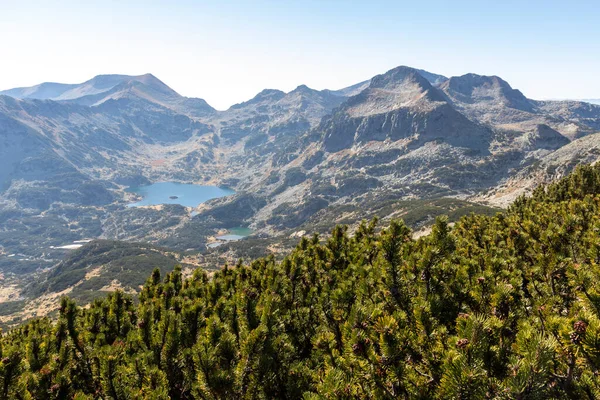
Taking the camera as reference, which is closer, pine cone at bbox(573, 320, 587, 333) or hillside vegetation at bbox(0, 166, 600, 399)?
pine cone at bbox(573, 320, 587, 333)

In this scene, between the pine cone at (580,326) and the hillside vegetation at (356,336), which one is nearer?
the pine cone at (580,326)

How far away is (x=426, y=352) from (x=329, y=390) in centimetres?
276

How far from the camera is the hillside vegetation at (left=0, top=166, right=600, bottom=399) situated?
6277 millimetres

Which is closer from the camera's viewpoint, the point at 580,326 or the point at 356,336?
the point at 580,326

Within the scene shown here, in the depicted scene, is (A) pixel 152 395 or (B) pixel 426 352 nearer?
(B) pixel 426 352

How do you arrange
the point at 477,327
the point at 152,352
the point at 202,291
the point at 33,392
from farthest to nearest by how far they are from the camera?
the point at 202,291, the point at 33,392, the point at 152,352, the point at 477,327

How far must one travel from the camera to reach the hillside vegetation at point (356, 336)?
6.28 metres

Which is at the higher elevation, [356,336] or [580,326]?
[580,326]

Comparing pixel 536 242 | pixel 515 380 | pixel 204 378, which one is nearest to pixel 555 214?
pixel 536 242

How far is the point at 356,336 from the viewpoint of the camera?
8727 millimetres

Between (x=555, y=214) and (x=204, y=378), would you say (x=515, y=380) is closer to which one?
(x=204, y=378)

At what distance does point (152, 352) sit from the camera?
11.5m

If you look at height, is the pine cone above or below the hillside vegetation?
above

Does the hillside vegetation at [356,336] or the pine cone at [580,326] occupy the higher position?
the pine cone at [580,326]
